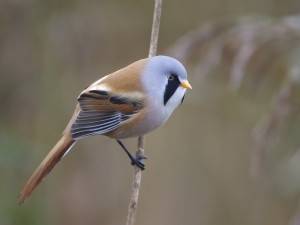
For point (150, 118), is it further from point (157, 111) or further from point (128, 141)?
point (128, 141)

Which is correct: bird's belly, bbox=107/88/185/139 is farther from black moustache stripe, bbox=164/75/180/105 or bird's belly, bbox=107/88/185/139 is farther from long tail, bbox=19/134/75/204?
long tail, bbox=19/134/75/204

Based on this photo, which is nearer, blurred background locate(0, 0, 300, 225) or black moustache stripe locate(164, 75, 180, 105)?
black moustache stripe locate(164, 75, 180, 105)

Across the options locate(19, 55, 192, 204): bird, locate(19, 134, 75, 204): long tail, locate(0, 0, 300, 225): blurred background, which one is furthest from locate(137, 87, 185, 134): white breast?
locate(0, 0, 300, 225): blurred background

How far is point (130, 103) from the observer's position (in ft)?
8.56

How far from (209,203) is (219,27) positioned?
5.78 feet

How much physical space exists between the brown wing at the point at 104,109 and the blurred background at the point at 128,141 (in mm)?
909

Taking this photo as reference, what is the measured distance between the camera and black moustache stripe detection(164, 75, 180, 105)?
2.48 metres

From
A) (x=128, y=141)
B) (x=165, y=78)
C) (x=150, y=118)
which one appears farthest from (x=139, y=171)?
(x=128, y=141)

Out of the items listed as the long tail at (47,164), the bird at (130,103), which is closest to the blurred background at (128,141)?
the bird at (130,103)

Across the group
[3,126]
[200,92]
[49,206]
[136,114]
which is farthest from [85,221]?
[136,114]

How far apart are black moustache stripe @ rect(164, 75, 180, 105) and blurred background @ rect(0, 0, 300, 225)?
95 centimetres

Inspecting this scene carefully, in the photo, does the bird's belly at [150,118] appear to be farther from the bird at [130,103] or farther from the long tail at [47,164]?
the long tail at [47,164]

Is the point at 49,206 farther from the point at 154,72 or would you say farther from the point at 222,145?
the point at 154,72

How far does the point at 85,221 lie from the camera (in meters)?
4.26
